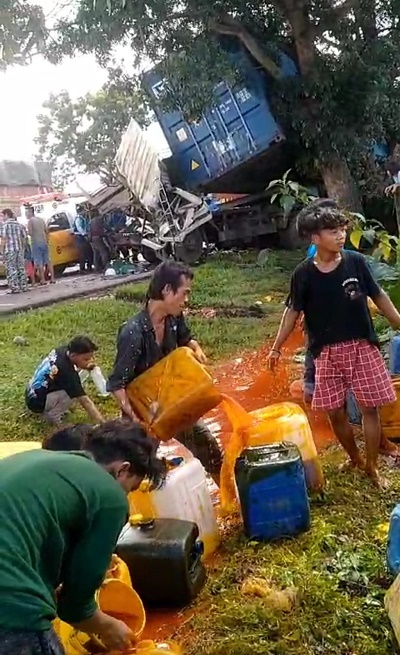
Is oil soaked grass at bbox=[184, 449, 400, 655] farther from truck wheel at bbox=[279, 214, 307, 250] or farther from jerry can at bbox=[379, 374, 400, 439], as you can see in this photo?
truck wheel at bbox=[279, 214, 307, 250]

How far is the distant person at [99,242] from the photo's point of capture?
55.1 ft

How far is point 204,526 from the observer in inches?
147

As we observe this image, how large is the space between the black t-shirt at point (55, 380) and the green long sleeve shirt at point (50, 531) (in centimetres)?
372

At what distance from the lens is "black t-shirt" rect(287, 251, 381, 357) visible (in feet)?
13.5

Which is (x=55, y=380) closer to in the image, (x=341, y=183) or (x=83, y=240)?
(x=341, y=183)

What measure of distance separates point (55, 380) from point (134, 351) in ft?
6.88

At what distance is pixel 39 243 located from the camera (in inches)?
580

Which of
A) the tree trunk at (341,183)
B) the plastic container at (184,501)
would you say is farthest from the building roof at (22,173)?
the plastic container at (184,501)

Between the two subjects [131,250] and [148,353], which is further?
[131,250]

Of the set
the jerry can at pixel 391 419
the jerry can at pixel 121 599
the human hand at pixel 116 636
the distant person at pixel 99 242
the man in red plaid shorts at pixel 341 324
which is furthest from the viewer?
the distant person at pixel 99 242

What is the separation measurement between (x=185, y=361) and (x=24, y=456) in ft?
6.62

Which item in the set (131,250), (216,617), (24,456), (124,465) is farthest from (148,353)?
(131,250)

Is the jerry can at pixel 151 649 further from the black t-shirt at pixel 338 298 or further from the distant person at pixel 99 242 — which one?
the distant person at pixel 99 242

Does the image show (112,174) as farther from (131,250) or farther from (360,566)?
(360,566)
